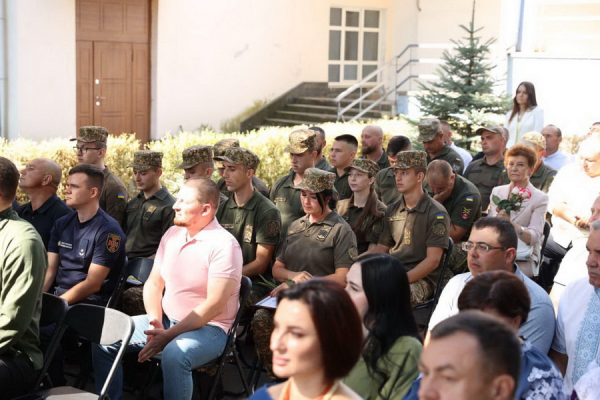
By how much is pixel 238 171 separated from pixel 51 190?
150 centimetres

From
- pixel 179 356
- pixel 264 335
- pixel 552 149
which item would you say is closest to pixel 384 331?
pixel 179 356

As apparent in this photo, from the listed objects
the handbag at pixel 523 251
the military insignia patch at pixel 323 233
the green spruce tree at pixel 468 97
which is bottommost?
the handbag at pixel 523 251

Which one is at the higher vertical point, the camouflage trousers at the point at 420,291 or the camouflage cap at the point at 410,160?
the camouflage cap at the point at 410,160

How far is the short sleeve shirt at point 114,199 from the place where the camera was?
264 inches

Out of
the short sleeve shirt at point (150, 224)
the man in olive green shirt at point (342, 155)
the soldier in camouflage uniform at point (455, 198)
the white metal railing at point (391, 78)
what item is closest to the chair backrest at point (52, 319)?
the short sleeve shirt at point (150, 224)

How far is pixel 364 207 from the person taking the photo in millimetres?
6488

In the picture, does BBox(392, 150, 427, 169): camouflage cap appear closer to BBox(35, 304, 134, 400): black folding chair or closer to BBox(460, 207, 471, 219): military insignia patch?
BBox(460, 207, 471, 219): military insignia patch

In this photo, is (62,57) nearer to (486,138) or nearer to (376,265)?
(486,138)

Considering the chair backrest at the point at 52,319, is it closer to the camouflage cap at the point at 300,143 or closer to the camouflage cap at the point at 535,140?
the camouflage cap at the point at 300,143

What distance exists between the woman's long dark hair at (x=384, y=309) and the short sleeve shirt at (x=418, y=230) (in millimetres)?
2347

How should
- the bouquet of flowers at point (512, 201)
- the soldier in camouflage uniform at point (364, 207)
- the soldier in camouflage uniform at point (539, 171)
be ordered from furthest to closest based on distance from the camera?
the soldier in camouflage uniform at point (539, 171), the soldier in camouflage uniform at point (364, 207), the bouquet of flowers at point (512, 201)

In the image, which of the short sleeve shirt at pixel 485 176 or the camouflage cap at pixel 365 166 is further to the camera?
the short sleeve shirt at pixel 485 176

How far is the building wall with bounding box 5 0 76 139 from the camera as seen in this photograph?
14.6 meters

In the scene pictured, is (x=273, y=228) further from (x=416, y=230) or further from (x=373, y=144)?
(x=373, y=144)
